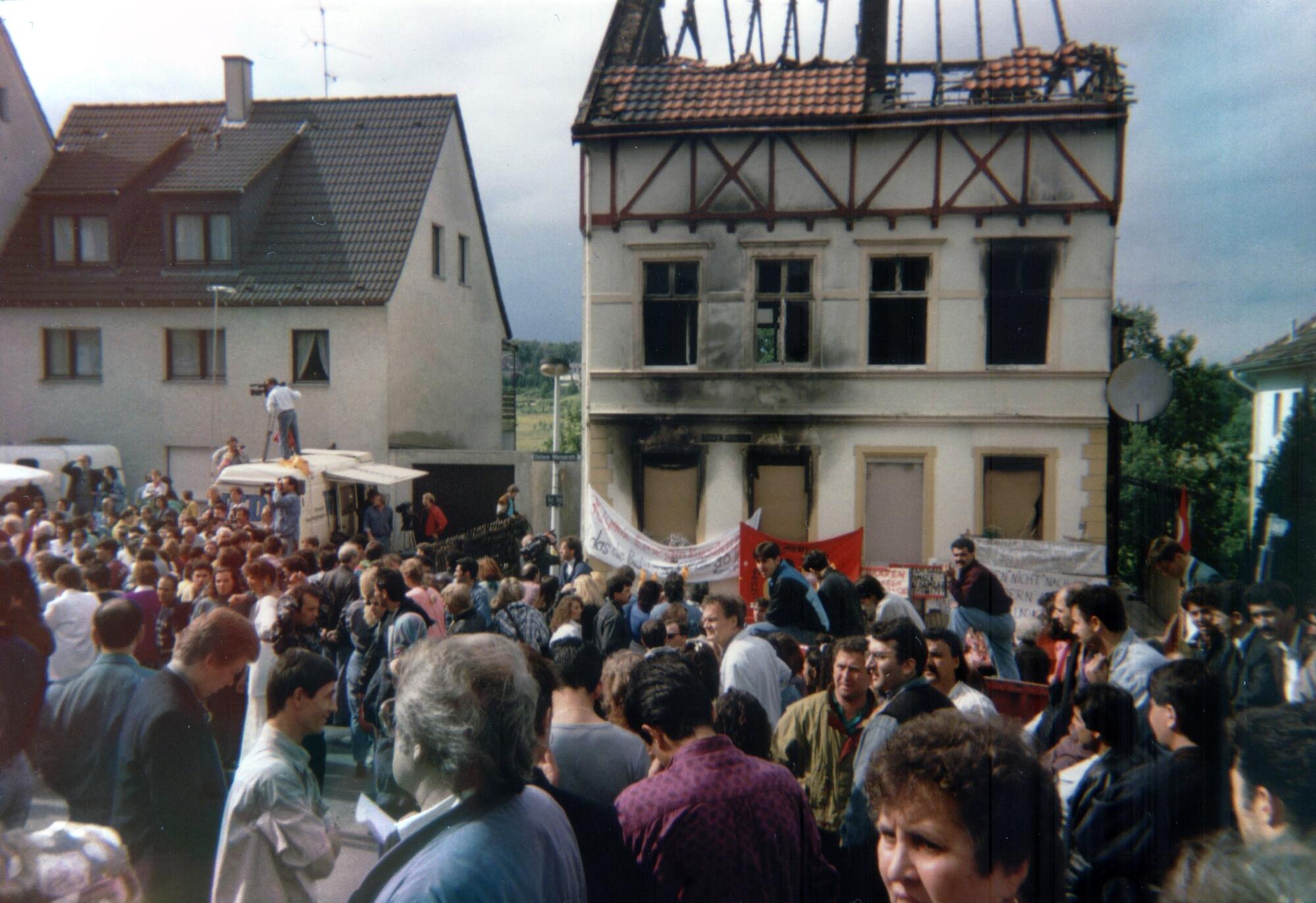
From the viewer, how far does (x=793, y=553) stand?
31.1ft

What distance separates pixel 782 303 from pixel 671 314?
1435 millimetres

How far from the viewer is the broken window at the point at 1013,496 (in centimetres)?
1116

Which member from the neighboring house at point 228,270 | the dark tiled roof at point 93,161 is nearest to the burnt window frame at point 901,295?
the neighboring house at point 228,270

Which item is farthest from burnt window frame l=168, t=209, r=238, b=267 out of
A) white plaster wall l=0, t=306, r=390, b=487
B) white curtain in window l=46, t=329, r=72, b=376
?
white curtain in window l=46, t=329, r=72, b=376

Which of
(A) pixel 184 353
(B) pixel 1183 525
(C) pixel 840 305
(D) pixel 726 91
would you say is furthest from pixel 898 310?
(A) pixel 184 353

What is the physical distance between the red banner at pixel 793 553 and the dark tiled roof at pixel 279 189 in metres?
4.20

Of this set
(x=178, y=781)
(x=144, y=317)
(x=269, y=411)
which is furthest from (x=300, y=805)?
(x=144, y=317)

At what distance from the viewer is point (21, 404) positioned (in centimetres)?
621

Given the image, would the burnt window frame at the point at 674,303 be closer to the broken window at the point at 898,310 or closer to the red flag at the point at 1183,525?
the broken window at the point at 898,310

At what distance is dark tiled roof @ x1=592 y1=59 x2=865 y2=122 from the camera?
37.5ft

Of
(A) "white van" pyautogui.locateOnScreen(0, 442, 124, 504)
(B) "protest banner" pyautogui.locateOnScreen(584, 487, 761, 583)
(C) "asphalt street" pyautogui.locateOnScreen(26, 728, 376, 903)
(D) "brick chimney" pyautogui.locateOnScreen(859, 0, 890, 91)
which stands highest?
(D) "brick chimney" pyautogui.locateOnScreen(859, 0, 890, 91)

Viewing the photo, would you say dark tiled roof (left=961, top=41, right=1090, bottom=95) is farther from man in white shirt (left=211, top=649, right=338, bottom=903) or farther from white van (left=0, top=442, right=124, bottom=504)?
man in white shirt (left=211, top=649, right=338, bottom=903)

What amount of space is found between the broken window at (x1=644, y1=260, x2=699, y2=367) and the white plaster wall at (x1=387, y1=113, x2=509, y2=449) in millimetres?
3301

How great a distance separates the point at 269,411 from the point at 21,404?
1.53 metres
